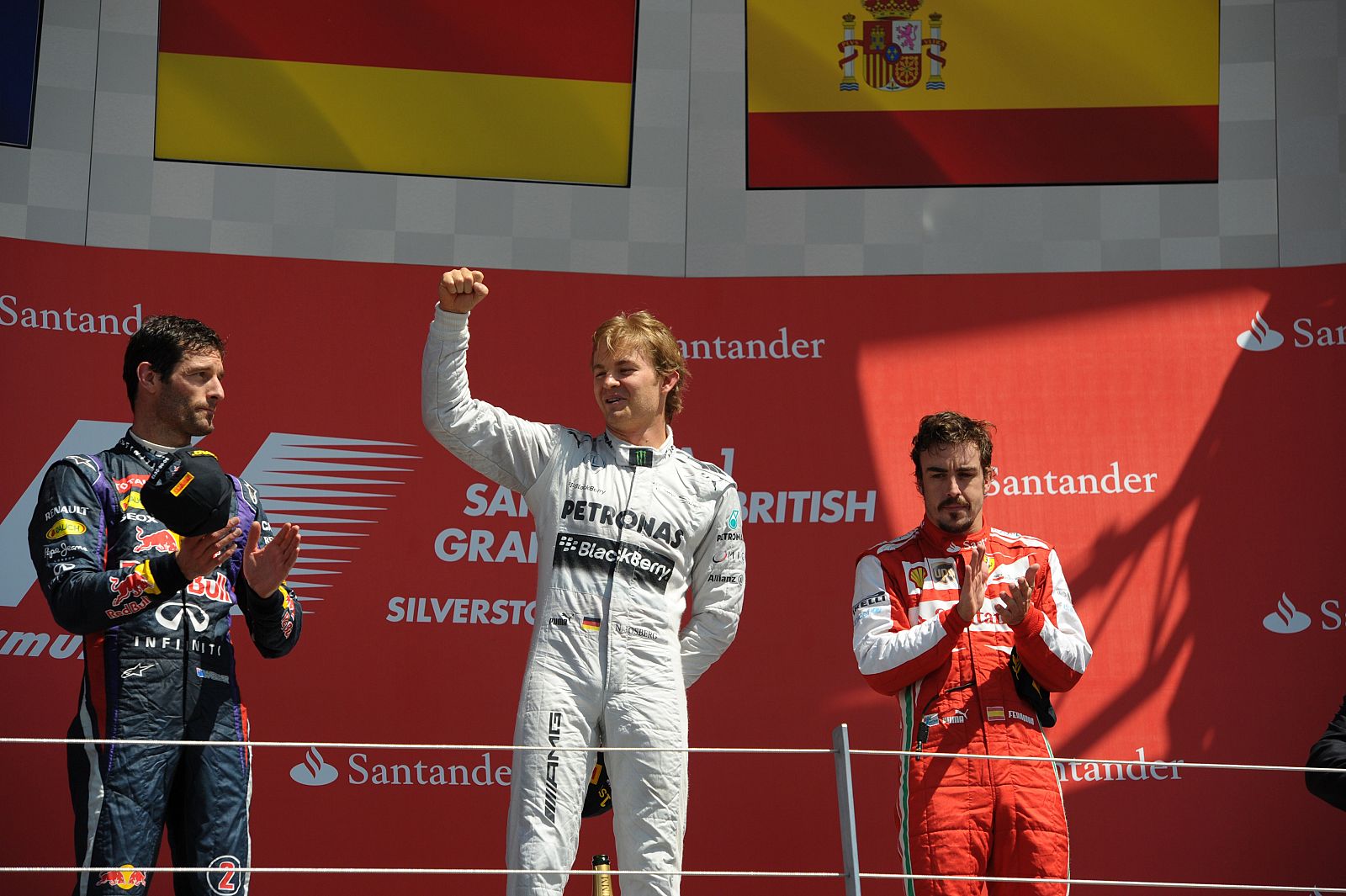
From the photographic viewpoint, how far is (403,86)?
4.46 m

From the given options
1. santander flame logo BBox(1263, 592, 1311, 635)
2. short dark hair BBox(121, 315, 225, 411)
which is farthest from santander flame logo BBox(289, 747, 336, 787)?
santander flame logo BBox(1263, 592, 1311, 635)

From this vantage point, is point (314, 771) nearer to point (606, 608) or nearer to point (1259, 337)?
point (606, 608)

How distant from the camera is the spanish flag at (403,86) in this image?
439 centimetres

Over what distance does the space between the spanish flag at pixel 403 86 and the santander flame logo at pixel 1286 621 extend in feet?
7.43

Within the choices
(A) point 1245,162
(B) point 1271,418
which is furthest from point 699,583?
(A) point 1245,162

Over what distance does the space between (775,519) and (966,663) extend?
1497mm

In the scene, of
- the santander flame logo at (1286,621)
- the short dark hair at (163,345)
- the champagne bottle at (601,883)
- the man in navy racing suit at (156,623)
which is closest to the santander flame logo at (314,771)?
the champagne bottle at (601,883)

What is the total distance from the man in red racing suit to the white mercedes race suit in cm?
36

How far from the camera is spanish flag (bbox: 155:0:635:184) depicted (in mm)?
4395

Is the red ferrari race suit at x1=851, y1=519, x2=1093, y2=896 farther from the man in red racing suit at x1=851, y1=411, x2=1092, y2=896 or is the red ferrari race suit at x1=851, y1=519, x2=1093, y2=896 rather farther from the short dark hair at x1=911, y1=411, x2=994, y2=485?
the short dark hair at x1=911, y1=411, x2=994, y2=485

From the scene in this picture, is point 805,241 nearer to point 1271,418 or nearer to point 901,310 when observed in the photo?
point 901,310

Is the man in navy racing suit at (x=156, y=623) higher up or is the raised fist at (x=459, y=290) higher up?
the raised fist at (x=459, y=290)

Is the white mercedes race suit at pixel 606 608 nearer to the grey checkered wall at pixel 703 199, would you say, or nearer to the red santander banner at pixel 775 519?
the red santander banner at pixel 775 519

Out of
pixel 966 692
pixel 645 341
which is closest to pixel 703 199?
pixel 645 341
